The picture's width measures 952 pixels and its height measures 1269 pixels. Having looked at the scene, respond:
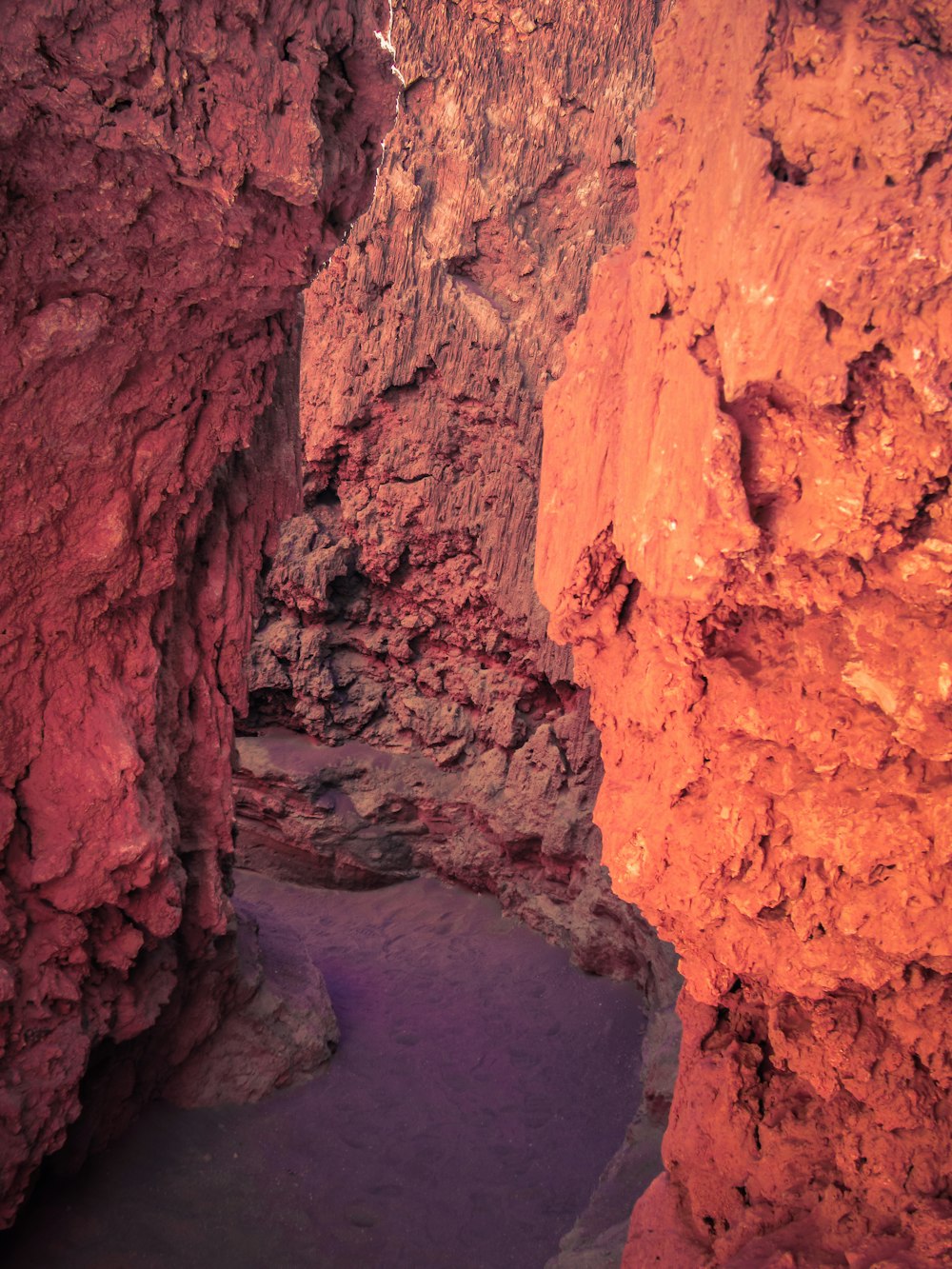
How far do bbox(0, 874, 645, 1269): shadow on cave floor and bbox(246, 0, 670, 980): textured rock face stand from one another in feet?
2.98

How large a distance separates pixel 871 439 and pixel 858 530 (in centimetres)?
21

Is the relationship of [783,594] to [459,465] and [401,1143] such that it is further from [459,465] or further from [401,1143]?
[459,465]

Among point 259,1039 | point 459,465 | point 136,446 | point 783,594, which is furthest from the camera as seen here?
point 459,465

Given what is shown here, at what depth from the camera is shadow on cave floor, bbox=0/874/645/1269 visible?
15.6ft

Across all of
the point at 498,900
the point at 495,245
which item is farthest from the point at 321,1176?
the point at 495,245

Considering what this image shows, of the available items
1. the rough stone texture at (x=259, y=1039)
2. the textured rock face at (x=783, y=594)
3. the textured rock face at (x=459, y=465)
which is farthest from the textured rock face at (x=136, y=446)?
the textured rock face at (x=459, y=465)

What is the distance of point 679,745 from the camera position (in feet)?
9.09

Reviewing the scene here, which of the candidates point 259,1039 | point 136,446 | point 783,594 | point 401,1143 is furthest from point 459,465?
point 783,594

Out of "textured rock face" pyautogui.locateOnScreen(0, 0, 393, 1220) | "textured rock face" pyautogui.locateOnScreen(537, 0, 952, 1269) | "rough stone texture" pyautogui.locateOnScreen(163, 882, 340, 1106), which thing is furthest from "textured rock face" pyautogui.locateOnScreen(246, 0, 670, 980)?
"textured rock face" pyautogui.locateOnScreen(537, 0, 952, 1269)

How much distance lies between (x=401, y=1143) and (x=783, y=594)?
4.83 metres

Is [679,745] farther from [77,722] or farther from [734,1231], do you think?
[77,722]

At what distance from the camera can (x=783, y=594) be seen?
7.91 ft

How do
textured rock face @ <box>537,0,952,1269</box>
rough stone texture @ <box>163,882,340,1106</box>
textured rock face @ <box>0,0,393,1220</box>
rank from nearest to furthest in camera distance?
textured rock face @ <box>537,0,952,1269</box>
textured rock face @ <box>0,0,393,1220</box>
rough stone texture @ <box>163,882,340,1106</box>

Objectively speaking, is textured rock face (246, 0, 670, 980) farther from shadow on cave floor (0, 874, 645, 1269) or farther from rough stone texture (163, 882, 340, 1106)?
rough stone texture (163, 882, 340, 1106)
